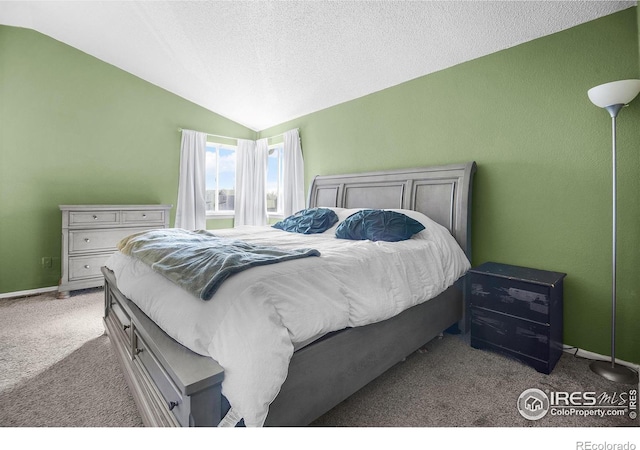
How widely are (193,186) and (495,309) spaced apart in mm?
4016

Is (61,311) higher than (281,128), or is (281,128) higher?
(281,128)

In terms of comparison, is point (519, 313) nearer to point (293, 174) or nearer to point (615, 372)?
point (615, 372)

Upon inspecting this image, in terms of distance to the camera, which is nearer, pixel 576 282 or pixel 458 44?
pixel 576 282

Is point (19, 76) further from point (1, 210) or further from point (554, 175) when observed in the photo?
point (554, 175)

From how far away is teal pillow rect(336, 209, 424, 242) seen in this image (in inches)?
88.1

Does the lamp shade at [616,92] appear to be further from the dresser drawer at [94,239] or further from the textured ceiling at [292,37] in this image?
the dresser drawer at [94,239]

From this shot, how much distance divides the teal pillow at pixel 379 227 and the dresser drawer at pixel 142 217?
2.50 meters

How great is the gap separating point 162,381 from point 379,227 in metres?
1.62

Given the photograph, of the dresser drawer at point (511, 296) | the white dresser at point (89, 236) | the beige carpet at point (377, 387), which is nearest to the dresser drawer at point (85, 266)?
the white dresser at point (89, 236)

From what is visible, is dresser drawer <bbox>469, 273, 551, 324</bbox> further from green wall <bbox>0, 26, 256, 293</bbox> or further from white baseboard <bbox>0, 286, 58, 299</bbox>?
white baseboard <bbox>0, 286, 58, 299</bbox>

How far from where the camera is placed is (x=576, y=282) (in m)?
2.15

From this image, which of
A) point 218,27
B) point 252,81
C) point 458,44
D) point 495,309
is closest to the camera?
point 495,309

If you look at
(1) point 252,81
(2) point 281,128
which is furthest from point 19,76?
(2) point 281,128

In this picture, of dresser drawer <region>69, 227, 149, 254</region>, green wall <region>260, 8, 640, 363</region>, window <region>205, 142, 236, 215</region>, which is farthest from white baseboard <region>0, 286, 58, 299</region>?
green wall <region>260, 8, 640, 363</region>
